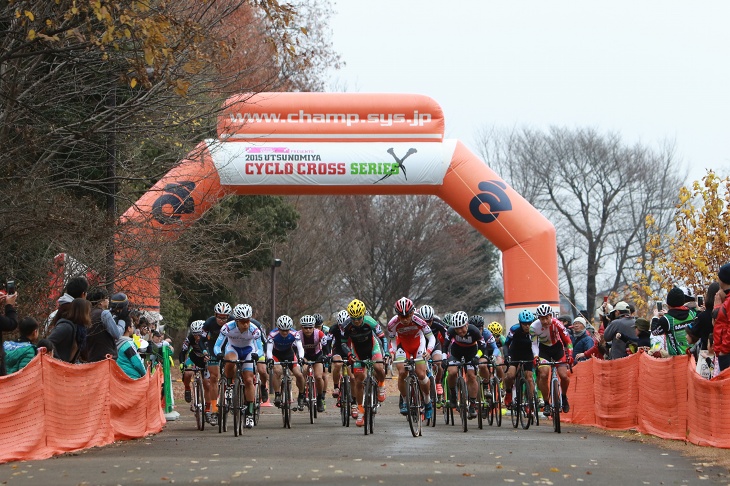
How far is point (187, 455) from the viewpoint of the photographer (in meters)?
12.6

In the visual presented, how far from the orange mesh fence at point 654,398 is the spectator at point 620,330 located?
1.01ft

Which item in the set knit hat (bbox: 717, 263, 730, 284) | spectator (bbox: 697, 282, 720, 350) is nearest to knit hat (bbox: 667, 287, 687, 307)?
spectator (bbox: 697, 282, 720, 350)

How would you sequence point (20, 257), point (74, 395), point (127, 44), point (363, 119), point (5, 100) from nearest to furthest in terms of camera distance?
1. point (74, 395)
2. point (5, 100)
3. point (127, 44)
4. point (20, 257)
5. point (363, 119)

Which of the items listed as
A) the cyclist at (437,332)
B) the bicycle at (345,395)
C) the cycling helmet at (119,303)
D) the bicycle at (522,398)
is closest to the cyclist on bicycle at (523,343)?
the bicycle at (522,398)

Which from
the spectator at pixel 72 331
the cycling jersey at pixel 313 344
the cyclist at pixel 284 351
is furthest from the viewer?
the cycling jersey at pixel 313 344

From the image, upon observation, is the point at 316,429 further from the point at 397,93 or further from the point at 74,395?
the point at 397,93

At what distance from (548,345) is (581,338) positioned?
14.5ft

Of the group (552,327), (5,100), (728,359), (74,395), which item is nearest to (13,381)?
(74,395)

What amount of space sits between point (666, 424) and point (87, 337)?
6.70m

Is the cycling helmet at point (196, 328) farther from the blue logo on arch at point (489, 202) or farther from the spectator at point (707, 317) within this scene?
the blue logo on arch at point (489, 202)

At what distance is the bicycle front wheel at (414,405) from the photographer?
15320mm

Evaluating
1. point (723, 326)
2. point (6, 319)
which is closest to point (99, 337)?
point (6, 319)

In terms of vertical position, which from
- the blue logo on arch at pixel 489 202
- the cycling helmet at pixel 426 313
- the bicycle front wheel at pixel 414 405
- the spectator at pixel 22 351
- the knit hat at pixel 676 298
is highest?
the blue logo on arch at pixel 489 202

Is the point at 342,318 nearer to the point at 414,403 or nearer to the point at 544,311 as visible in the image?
the point at 544,311
